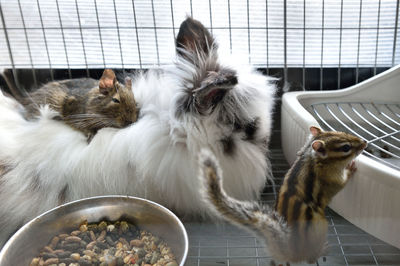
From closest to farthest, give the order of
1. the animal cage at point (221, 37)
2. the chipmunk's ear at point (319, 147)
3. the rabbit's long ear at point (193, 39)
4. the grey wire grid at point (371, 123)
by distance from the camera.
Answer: the chipmunk's ear at point (319, 147)
the grey wire grid at point (371, 123)
the rabbit's long ear at point (193, 39)
the animal cage at point (221, 37)

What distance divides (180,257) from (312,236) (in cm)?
24

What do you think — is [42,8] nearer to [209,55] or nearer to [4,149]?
[4,149]

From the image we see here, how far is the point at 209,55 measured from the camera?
2.87 feet

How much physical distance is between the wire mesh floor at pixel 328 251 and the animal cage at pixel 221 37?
0.93 feet

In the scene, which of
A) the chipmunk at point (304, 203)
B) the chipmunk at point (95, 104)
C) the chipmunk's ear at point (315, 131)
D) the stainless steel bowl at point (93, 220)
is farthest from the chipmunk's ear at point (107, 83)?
the chipmunk's ear at point (315, 131)

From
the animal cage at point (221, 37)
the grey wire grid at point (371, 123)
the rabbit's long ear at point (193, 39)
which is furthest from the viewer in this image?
the animal cage at point (221, 37)

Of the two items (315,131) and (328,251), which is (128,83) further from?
(328,251)

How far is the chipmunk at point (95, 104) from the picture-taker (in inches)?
35.8

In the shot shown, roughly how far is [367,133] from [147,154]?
498 mm

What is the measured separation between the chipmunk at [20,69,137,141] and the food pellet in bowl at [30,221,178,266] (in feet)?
0.82

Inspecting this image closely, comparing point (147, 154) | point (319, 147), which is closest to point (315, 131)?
point (319, 147)

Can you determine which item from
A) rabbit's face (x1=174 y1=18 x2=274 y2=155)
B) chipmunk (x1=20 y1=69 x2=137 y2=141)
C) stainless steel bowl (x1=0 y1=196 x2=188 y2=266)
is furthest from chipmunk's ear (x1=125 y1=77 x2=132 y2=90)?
→ stainless steel bowl (x1=0 y1=196 x2=188 y2=266)

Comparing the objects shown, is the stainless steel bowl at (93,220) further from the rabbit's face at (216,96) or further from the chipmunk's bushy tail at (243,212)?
the rabbit's face at (216,96)

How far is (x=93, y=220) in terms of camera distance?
0.78 m
